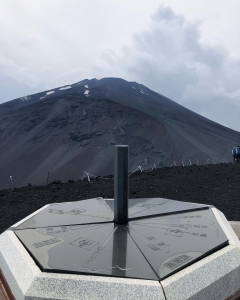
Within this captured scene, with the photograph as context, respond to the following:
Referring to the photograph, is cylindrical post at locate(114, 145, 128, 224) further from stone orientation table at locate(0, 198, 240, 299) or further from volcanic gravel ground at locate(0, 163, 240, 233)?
volcanic gravel ground at locate(0, 163, 240, 233)

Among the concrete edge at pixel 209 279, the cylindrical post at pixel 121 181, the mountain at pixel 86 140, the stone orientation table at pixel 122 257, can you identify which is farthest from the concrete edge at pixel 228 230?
the mountain at pixel 86 140

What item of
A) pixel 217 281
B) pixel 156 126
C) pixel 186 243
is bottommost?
pixel 217 281

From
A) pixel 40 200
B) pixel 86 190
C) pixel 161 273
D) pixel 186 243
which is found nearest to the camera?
pixel 161 273

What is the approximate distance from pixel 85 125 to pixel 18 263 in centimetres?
3405

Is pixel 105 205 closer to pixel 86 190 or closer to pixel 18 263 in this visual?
pixel 18 263

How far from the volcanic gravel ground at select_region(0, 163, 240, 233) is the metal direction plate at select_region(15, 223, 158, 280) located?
376cm

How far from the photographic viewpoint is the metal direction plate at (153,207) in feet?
15.1

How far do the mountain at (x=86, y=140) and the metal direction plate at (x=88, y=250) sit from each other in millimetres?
21749

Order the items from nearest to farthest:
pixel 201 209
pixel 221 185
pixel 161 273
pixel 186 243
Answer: pixel 161 273
pixel 186 243
pixel 201 209
pixel 221 185

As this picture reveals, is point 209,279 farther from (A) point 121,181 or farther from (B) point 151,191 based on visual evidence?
(B) point 151,191

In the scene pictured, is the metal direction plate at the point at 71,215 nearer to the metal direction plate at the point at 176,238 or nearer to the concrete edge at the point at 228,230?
the metal direction plate at the point at 176,238

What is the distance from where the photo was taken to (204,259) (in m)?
3.17

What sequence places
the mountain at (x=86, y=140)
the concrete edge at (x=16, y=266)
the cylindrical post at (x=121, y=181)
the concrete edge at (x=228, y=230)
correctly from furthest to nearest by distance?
the mountain at (x=86, y=140) → the cylindrical post at (x=121, y=181) → the concrete edge at (x=228, y=230) → the concrete edge at (x=16, y=266)

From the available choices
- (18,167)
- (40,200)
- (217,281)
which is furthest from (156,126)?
(217,281)
